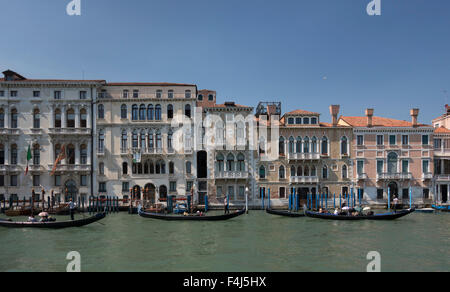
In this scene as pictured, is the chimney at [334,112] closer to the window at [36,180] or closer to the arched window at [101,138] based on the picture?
the arched window at [101,138]

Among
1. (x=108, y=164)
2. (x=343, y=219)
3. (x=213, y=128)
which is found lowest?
(x=343, y=219)

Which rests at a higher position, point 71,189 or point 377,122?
point 377,122

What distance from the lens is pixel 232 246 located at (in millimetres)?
14266

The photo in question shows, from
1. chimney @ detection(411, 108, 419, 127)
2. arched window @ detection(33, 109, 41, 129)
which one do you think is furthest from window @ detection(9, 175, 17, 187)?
chimney @ detection(411, 108, 419, 127)

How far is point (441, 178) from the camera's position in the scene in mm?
29625

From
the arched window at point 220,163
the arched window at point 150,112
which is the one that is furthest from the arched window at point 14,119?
the arched window at point 220,163

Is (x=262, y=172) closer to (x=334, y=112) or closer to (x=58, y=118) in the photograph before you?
(x=334, y=112)

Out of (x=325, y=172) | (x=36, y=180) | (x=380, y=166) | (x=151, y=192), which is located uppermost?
(x=380, y=166)

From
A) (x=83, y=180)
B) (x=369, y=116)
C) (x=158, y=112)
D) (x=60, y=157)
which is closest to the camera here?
(x=60, y=157)

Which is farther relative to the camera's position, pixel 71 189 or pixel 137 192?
pixel 71 189

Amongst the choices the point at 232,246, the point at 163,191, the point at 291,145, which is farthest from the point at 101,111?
the point at 232,246

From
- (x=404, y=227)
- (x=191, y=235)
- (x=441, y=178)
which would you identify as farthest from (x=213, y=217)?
(x=441, y=178)

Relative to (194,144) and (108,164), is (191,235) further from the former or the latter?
(108,164)
